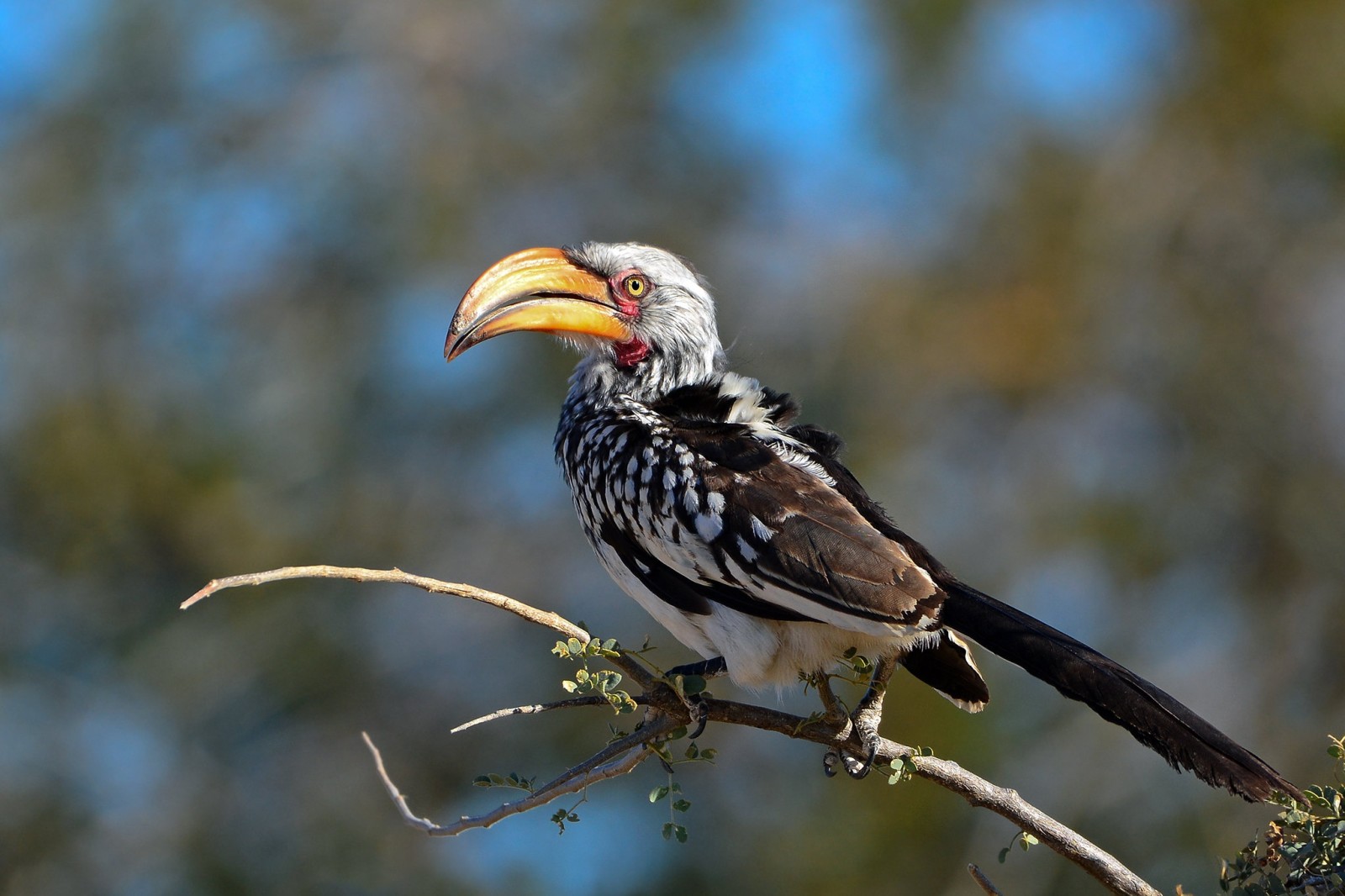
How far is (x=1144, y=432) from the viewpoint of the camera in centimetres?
1170

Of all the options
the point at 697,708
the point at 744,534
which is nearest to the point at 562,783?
the point at 697,708

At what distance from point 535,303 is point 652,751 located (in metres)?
1.64

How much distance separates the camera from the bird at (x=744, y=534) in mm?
2826

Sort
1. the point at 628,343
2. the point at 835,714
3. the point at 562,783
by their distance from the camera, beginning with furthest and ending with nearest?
the point at 628,343 < the point at 835,714 < the point at 562,783

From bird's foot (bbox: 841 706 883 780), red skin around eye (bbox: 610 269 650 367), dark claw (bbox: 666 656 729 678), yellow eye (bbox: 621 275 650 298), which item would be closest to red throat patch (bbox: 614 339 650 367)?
red skin around eye (bbox: 610 269 650 367)

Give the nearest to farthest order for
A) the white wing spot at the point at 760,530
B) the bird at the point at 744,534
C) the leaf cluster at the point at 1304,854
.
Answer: the leaf cluster at the point at 1304,854
the bird at the point at 744,534
the white wing spot at the point at 760,530

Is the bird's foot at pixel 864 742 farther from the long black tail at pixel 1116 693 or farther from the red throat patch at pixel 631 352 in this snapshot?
the red throat patch at pixel 631 352

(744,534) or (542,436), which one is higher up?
(542,436)

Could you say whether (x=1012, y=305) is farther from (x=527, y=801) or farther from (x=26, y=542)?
(x=527, y=801)

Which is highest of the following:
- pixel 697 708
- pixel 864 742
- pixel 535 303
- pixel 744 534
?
pixel 535 303

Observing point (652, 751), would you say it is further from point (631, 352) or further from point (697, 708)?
point (631, 352)

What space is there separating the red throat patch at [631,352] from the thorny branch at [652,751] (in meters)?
1.49

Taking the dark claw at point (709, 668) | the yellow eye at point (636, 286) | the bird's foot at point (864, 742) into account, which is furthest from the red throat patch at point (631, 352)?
the bird's foot at point (864, 742)

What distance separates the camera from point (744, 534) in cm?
322
